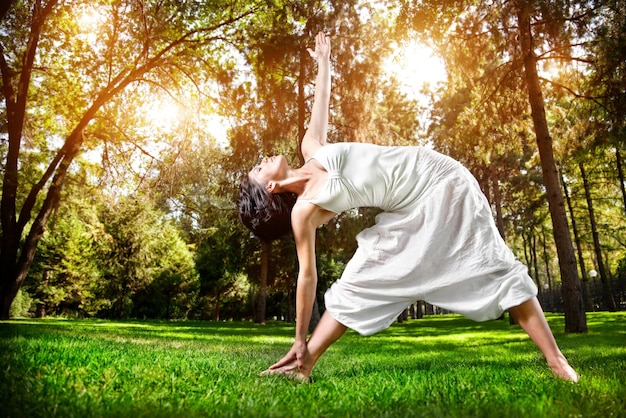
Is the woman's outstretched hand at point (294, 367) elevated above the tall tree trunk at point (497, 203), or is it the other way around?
the tall tree trunk at point (497, 203)

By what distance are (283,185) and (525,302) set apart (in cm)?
164

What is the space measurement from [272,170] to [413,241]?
1.05 m

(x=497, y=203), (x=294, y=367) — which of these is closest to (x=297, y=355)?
(x=294, y=367)

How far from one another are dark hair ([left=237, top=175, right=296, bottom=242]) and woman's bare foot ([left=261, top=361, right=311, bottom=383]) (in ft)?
2.88

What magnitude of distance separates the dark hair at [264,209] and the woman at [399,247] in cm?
10

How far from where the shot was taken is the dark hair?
3.14 metres

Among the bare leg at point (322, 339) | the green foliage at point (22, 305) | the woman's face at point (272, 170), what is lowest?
the green foliage at point (22, 305)

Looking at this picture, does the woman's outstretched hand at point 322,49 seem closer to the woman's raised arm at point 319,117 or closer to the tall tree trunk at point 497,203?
the woman's raised arm at point 319,117

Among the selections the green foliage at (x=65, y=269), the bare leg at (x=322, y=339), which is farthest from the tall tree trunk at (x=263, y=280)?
the bare leg at (x=322, y=339)

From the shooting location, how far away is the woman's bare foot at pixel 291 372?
2.85 metres

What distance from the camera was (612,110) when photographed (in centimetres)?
955

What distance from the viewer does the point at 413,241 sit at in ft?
9.34

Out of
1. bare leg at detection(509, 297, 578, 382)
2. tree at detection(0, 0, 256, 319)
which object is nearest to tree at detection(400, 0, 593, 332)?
tree at detection(0, 0, 256, 319)

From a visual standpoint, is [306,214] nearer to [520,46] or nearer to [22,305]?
[520,46]
